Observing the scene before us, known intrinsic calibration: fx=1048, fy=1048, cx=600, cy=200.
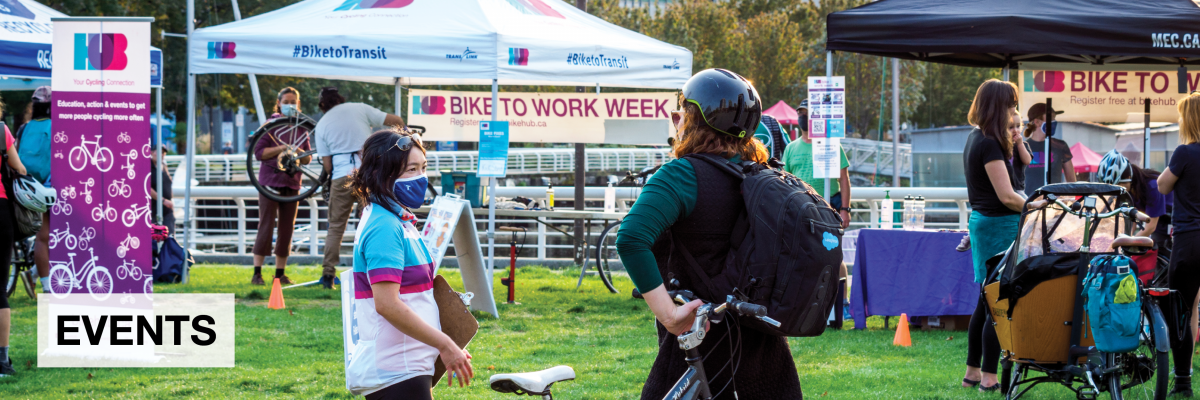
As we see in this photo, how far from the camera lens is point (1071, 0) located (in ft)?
24.5

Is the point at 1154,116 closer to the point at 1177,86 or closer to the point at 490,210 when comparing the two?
the point at 1177,86

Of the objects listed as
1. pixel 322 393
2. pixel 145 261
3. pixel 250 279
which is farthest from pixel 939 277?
pixel 250 279

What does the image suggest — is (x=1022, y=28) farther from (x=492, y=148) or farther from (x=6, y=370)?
(x=6, y=370)

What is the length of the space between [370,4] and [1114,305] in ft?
22.5

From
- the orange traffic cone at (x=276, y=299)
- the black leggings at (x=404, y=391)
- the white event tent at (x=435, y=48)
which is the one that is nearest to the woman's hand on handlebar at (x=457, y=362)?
the black leggings at (x=404, y=391)

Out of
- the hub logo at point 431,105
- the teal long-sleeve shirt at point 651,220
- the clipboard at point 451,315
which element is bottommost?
the clipboard at point 451,315

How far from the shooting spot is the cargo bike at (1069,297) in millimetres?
4734

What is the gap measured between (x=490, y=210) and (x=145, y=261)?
3269mm

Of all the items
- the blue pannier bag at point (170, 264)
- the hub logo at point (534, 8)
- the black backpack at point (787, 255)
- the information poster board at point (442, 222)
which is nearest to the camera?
the black backpack at point (787, 255)

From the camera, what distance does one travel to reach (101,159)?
635 centimetres

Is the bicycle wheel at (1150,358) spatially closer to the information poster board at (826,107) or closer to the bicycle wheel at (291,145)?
the information poster board at (826,107)

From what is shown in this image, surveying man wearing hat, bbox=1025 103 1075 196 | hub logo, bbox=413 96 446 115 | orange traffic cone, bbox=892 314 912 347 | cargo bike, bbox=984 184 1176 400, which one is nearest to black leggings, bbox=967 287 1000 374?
cargo bike, bbox=984 184 1176 400

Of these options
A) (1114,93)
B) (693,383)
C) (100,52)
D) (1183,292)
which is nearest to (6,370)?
(100,52)

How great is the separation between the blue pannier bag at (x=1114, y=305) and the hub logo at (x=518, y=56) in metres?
4.97
